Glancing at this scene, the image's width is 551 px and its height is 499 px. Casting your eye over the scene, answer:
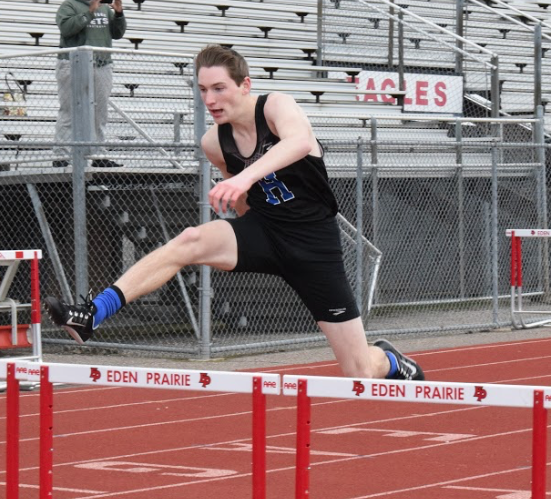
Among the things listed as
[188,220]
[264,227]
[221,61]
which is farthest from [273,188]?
[188,220]

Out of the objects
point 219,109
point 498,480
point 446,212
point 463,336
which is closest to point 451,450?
point 498,480

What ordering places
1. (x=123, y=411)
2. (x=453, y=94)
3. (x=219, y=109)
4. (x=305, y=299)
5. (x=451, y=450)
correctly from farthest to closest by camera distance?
(x=453, y=94)
(x=123, y=411)
(x=451, y=450)
(x=305, y=299)
(x=219, y=109)

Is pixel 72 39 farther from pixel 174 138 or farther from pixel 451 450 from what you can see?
pixel 451 450

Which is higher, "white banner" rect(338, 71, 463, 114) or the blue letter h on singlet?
"white banner" rect(338, 71, 463, 114)

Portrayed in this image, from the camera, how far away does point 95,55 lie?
12.2m

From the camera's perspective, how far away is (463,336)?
14.5 m

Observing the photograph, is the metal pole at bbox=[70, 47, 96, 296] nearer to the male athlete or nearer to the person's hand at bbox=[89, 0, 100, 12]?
the person's hand at bbox=[89, 0, 100, 12]

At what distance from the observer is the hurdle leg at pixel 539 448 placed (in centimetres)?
414

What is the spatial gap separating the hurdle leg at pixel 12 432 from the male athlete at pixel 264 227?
12.2 inches

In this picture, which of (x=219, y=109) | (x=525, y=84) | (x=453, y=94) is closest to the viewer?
(x=219, y=109)

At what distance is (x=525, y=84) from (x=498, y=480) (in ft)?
A: 53.4

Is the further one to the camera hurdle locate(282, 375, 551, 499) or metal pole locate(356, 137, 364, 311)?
metal pole locate(356, 137, 364, 311)

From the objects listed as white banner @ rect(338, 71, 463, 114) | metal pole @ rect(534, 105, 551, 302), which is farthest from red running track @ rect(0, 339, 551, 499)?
white banner @ rect(338, 71, 463, 114)

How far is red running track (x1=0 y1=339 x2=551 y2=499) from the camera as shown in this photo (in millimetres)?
6668
